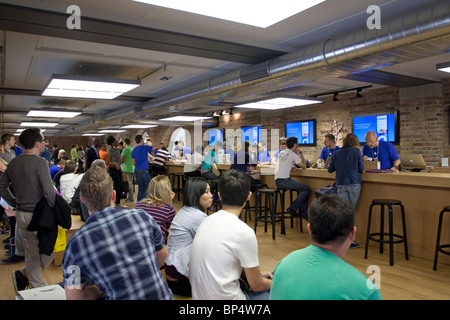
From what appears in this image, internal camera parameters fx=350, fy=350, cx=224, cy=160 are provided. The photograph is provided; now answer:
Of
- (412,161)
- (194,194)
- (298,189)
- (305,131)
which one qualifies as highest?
(305,131)

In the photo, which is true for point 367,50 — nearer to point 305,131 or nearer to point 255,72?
point 255,72

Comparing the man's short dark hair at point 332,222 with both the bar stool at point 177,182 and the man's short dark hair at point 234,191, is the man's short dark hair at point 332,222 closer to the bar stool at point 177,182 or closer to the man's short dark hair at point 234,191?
the man's short dark hair at point 234,191

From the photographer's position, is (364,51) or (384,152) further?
(384,152)

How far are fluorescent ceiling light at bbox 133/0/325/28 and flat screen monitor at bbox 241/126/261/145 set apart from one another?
866 cm

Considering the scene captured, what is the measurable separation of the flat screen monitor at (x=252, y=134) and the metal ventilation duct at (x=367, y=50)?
246 inches

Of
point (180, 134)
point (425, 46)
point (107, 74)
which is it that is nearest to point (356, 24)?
point (425, 46)

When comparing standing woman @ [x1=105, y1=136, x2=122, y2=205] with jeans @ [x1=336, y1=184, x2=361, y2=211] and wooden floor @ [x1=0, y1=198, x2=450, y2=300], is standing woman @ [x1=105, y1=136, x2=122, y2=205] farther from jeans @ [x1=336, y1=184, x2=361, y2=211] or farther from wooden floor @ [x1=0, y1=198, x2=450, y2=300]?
jeans @ [x1=336, y1=184, x2=361, y2=211]

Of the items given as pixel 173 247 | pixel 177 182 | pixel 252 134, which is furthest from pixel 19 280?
pixel 252 134

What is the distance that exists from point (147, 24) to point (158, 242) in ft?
10.6

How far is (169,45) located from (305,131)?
21.2 ft

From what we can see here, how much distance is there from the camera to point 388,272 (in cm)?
371

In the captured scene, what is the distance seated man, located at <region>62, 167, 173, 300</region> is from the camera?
4.83ft

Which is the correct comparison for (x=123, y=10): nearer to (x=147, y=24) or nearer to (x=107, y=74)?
(x=147, y=24)

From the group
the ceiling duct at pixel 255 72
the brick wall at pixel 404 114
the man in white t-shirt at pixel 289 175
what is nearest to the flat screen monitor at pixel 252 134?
the brick wall at pixel 404 114
